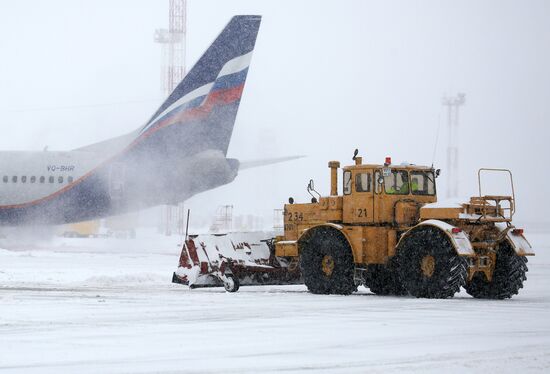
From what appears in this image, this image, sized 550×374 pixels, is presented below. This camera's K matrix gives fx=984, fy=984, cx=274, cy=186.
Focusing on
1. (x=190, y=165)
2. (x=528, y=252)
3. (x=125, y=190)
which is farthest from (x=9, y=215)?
(x=528, y=252)

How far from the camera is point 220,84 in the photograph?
32.1m

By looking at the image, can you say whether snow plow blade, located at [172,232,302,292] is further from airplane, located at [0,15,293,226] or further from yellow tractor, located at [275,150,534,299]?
airplane, located at [0,15,293,226]

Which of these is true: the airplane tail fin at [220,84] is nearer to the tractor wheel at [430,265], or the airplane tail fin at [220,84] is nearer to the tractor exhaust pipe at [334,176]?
the tractor exhaust pipe at [334,176]

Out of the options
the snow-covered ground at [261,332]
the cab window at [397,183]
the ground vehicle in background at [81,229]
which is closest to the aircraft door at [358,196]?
the cab window at [397,183]

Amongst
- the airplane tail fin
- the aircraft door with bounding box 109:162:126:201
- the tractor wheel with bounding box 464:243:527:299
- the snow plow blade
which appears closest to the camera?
the tractor wheel with bounding box 464:243:527:299

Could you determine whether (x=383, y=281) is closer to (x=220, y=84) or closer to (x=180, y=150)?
(x=180, y=150)

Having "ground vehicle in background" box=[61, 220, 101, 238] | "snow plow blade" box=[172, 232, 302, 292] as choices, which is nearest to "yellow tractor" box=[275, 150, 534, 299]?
"snow plow blade" box=[172, 232, 302, 292]

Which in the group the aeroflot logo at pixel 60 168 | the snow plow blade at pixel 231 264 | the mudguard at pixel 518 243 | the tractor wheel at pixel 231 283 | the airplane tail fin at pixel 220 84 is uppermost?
the airplane tail fin at pixel 220 84

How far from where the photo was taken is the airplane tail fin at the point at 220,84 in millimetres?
31984

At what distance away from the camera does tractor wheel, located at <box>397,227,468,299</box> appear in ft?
58.7

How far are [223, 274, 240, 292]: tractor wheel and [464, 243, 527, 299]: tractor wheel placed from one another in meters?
5.04

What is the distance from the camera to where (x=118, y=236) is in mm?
65125

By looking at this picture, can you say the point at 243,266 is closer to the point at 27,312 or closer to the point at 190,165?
the point at 27,312

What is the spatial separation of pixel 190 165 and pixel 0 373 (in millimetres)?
22735
